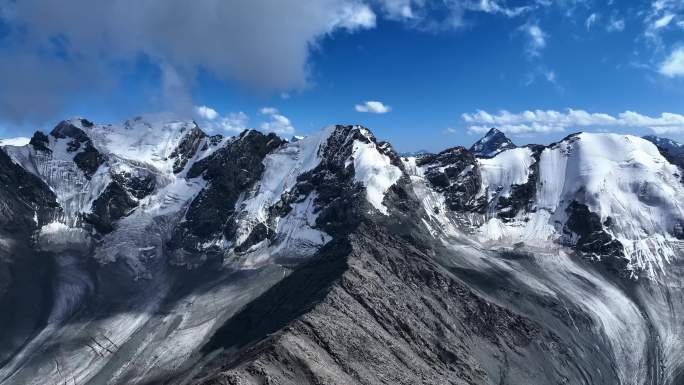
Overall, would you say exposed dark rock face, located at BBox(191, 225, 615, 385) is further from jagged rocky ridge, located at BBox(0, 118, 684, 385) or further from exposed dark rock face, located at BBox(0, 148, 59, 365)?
exposed dark rock face, located at BBox(0, 148, 59, 365)

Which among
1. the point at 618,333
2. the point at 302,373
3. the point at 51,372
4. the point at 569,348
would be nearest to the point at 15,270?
the point at 51,372

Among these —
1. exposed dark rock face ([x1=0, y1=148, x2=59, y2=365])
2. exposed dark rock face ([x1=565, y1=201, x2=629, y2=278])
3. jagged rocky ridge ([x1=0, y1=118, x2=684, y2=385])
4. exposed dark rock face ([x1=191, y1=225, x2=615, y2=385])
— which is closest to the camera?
exposed dark rock face ([x1=191, y1=225, x2=615, y2=385])

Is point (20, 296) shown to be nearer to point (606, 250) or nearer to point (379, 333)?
point (379, 333)

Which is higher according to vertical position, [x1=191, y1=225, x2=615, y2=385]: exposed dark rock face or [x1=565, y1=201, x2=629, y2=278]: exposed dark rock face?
[x1=565, y1=201, x2=629, y2=278]: exposed dark rock face

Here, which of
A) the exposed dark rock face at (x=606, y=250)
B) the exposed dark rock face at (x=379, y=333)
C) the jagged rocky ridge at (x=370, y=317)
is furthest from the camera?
the exposed dark rock face at (x=606, y=250)

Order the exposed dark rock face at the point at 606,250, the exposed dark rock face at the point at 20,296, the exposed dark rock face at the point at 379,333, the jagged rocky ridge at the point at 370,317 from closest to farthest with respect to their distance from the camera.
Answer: the exposed dark rock face at the point at 379,333 → the jagged rocky ridge at the point at 370,317 → the exposed dark rock face at the point at 20,296 → the exposed dark rock face at the point at 606,250

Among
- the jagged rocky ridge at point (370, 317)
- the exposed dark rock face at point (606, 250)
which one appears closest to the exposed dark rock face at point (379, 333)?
the jagged rocky ridge at point (370, 317)

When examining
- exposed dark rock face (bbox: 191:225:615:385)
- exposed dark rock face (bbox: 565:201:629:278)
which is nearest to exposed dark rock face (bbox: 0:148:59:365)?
exposed dark rock face (bbox: 191:225:615:385)

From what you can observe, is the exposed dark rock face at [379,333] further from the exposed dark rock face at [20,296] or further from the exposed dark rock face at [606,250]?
the exposed dark rock face at [20,296]

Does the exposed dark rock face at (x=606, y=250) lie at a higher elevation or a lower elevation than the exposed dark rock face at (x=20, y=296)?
higher

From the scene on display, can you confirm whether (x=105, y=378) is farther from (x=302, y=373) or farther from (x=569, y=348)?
(x=569, y=348)

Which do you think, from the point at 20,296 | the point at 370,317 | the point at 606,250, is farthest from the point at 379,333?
the point at 20,296

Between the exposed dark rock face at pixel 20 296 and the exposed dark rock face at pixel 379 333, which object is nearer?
the exposed dark rock face at pixel 379 333
